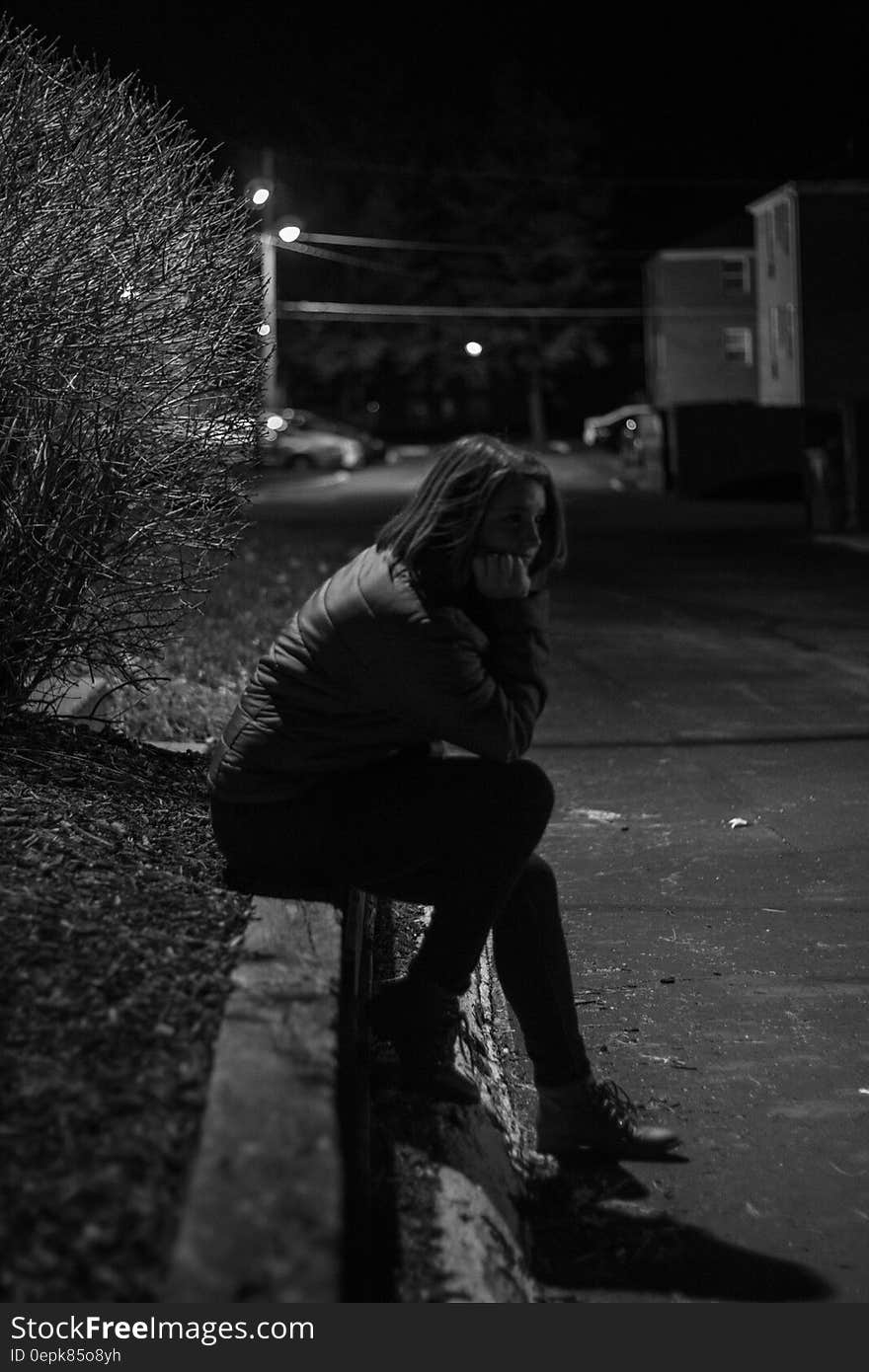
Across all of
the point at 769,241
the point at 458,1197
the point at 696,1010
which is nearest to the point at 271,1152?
the point at 458,1197

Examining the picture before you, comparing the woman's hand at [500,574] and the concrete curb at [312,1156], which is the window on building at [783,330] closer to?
the concrete curb at [312,1156]

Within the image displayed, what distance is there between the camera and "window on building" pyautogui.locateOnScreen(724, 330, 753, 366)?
220 ft

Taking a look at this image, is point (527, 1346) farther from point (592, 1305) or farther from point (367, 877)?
point (367, 877)

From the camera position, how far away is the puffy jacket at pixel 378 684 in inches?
167

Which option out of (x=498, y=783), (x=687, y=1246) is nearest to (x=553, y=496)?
(x=498, y=783)

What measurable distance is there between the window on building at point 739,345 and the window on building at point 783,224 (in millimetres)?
13204

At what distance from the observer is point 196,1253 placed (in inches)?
105

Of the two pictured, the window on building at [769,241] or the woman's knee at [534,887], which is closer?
the woman's knee at [534,887]

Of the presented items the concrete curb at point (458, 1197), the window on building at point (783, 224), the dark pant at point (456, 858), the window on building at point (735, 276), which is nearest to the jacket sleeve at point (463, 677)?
the dark pant at point (456, 858)

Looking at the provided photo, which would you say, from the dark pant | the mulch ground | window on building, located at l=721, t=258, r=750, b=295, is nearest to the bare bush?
the mulch ground

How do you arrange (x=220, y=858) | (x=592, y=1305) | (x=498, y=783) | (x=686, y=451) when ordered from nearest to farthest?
(x=592, y=1305) < (x=498, y=783) < (x=220, y=858) < (x=686, y=451)

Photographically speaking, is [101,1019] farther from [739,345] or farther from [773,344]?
[739,345]

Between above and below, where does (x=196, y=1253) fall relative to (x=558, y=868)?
above

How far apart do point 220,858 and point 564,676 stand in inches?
312
